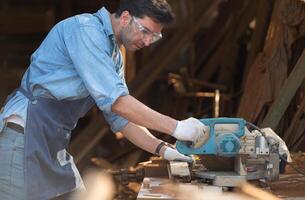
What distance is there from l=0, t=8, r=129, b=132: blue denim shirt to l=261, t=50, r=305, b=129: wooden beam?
1633 mm

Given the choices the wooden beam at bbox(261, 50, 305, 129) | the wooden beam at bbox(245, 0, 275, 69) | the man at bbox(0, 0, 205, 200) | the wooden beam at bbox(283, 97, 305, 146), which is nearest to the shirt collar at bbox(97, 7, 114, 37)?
the man at bbox(0, 0, 205, 200)

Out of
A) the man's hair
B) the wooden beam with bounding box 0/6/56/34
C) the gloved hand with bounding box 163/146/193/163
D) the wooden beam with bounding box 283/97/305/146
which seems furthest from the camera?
the wooden beam with bounding box 0/6/56/34

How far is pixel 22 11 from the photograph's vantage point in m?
8.00

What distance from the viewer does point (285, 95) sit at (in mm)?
4395

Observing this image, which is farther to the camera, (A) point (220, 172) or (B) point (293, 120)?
(B) point (293, 120)

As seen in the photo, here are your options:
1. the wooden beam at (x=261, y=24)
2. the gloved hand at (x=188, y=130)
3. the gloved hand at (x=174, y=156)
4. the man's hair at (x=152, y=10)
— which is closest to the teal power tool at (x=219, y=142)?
the gloved hand at (x=188, y=130)

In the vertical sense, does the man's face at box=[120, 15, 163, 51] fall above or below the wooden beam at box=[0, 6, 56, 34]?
below

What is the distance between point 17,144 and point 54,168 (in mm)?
→ 203

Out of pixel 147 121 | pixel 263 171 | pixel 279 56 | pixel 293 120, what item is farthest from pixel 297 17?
pixel 147 121

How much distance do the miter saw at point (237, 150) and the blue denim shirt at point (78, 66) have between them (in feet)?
1.43

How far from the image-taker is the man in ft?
9.06

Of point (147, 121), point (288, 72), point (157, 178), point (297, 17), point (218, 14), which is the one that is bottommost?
point (157, 178)

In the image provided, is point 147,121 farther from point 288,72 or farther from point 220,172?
point 288,72

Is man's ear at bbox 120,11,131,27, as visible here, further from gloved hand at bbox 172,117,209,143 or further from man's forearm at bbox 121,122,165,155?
man's forearm at bbox 121,122,165,155
